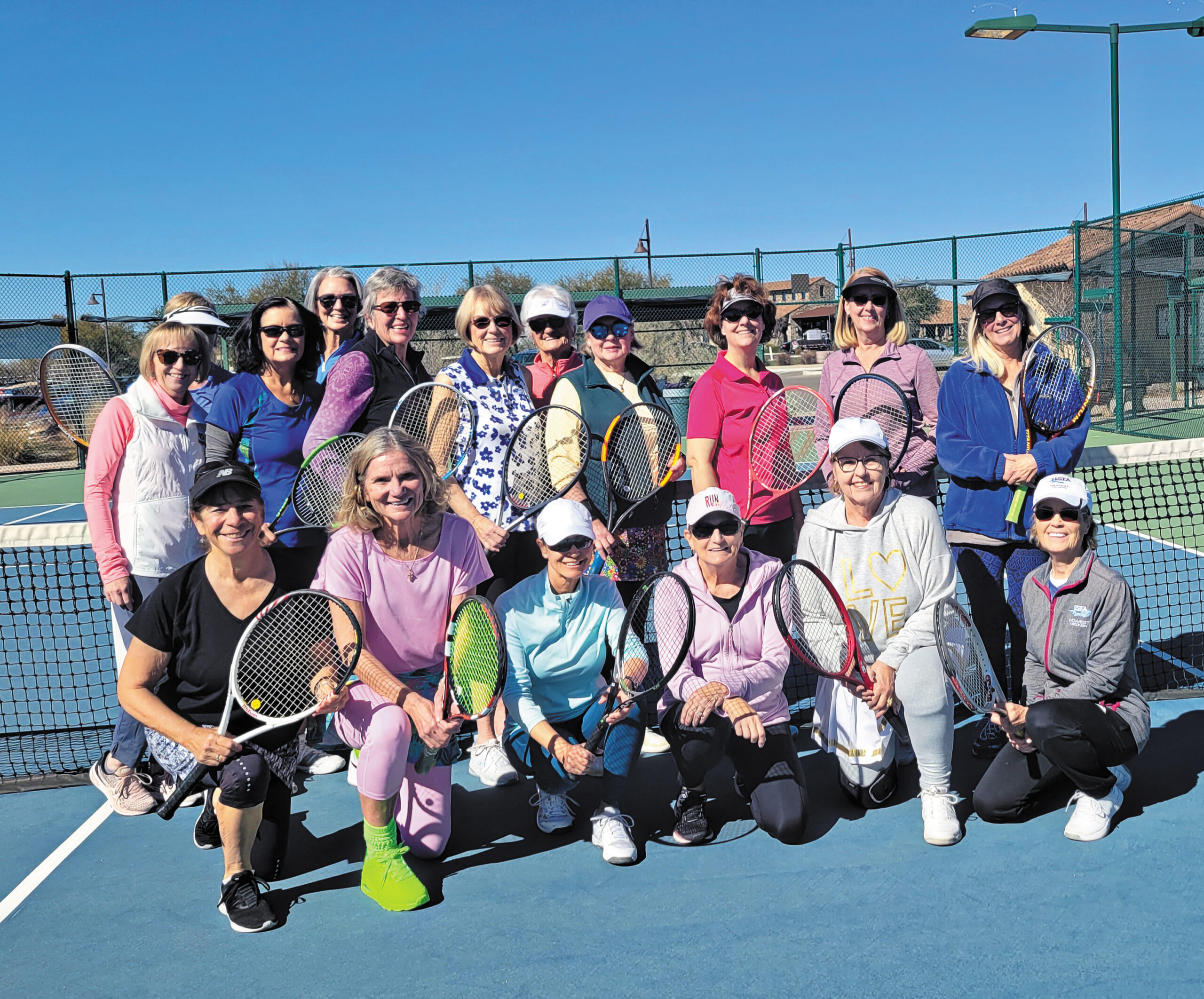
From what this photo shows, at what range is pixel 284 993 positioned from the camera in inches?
102

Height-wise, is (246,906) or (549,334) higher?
(549,334)

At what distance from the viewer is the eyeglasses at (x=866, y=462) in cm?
334

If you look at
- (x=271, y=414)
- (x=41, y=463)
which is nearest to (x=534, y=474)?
(x=271, y=414)

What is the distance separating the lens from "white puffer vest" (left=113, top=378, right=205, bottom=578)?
357cm

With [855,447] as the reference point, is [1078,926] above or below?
below

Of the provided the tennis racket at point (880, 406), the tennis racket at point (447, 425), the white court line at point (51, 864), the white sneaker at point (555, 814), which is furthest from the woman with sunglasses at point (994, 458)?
the white court line at point (51, 864)

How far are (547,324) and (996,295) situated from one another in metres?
1.60

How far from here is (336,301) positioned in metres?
4.18

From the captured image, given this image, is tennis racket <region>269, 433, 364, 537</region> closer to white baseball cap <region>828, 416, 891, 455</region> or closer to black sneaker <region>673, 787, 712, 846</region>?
black sneaker <region>673, 787, 712, 846</region>

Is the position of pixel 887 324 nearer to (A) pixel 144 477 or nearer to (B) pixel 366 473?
(B) pixel 366 473

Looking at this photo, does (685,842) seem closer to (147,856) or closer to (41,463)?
(147,856)

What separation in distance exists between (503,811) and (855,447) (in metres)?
1.73

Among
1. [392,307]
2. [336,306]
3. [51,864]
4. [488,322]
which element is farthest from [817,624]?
[51,864]

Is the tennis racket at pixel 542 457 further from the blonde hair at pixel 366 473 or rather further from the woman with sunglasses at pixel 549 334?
the blonde hair at pixel 366 473
